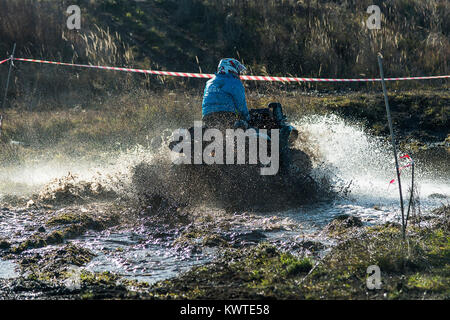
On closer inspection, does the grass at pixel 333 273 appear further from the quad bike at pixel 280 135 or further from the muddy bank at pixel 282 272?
the quad bike at pixel 280 135

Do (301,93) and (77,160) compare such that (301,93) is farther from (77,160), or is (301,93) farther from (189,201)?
(189,201)

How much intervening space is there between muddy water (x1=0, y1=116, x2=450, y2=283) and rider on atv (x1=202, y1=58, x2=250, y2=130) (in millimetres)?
1462

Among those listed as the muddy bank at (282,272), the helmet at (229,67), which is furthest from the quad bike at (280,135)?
the muddy bank at (282,272)

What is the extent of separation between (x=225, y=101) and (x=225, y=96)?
0.09m

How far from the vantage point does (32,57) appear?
723 inches

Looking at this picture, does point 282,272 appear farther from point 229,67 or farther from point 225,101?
point 229,67

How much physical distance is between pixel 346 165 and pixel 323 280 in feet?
22.0

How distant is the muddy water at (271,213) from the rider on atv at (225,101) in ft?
4.80

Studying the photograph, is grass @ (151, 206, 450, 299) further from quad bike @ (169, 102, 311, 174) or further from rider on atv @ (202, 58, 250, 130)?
rider on atv @ (202, 58, 250, 130)

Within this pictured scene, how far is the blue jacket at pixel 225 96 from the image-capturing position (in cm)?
930

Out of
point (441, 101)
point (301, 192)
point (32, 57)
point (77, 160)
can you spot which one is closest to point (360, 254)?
point (301, 192)

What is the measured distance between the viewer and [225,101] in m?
9.30

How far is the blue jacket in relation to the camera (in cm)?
930
